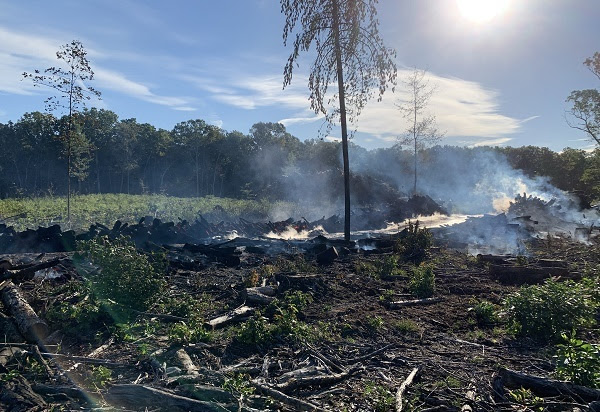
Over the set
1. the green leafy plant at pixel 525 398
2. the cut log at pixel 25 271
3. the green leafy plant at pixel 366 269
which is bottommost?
the green leafy plant at pixel 525 398

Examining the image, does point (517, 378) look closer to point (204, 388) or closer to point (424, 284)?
point (204, 388)

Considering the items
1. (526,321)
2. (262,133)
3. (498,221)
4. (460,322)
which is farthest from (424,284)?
(262,133)

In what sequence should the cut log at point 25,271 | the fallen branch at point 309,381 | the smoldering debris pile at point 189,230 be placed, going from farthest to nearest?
the smoldering debris pile at point 189,230, the cut log at point 25,271, the fallen branch at point 309,381

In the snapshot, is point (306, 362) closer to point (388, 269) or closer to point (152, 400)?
point (152, 400)

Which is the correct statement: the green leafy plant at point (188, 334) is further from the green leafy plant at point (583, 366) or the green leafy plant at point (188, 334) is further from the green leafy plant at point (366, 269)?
the green leafy plant at point (366, 269)

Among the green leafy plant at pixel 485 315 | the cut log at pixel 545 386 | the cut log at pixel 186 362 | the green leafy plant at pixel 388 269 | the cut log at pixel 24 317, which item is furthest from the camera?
the green leafy plant at pixel 388 269

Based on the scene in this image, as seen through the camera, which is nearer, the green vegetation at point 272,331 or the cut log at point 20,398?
the cut log at point 20,398

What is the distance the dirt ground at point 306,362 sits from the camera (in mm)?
3711

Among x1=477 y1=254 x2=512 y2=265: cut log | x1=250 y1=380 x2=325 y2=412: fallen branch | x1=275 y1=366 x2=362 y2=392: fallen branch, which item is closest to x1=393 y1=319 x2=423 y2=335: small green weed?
x1=275 y1=366 x2=362 y2=392: fallen branch

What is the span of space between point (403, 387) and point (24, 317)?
203 inches

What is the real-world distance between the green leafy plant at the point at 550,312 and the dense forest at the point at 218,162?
27.6m

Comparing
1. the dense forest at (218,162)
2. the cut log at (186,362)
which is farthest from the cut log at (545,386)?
the dense forest at (218,162)

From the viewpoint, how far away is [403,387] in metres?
3.96

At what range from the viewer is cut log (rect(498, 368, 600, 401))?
356 cm
